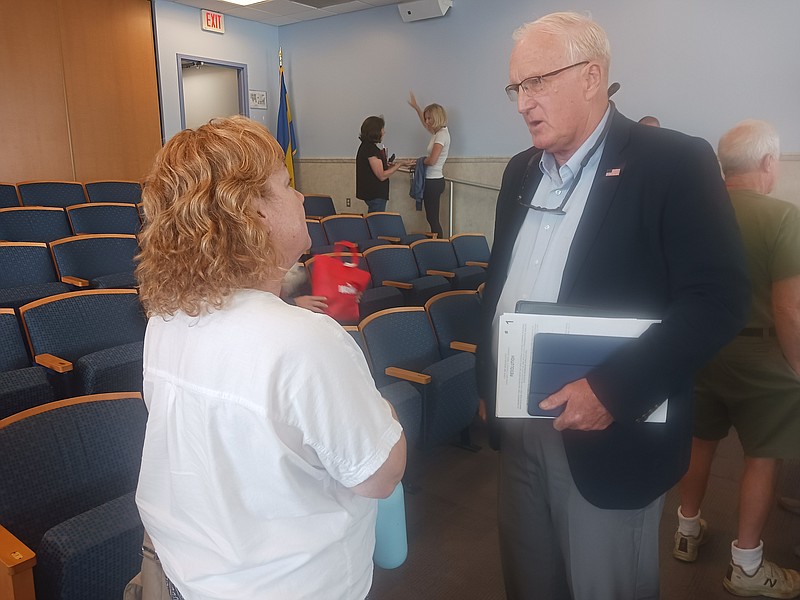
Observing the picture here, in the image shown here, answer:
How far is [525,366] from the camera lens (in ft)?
3.76

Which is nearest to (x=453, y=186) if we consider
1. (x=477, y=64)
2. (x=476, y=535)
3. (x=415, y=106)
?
(x=415, y=106)

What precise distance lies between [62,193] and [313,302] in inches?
193

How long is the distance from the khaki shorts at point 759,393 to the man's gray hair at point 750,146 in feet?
1.78

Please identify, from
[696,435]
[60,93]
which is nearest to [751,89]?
[696,435]

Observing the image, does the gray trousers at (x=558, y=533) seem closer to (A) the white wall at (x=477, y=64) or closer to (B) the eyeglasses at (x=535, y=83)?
(B) the eyeglasses at (x=535, y=83)

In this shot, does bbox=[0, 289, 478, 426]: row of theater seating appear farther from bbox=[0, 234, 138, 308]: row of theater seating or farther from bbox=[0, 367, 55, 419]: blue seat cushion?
bbox=[0, 234, 138, 308]: row of theater seating

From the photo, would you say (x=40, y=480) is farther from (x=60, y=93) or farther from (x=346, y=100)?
(x=346, y=100)

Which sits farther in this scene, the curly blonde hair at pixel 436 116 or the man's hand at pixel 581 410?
the curly blonde hair at pixel 436 116

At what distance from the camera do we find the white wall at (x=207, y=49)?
24.2ft

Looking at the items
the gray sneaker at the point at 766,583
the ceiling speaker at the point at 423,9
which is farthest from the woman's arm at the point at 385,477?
the ceiling speaker at the point at 423,9

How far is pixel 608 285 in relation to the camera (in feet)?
3.74

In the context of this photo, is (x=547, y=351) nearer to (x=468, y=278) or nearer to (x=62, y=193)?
(x=468, y=278)

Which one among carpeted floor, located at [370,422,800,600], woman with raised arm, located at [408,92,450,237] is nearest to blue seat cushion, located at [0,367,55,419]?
carpeted floor, located at [370,422,800,600]

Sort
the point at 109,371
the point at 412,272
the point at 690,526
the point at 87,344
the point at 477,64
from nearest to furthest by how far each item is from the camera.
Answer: the point at 690,526 < the point at 109,371 < the point at 87,344 < the point at 412,272 < the point at 477,64
